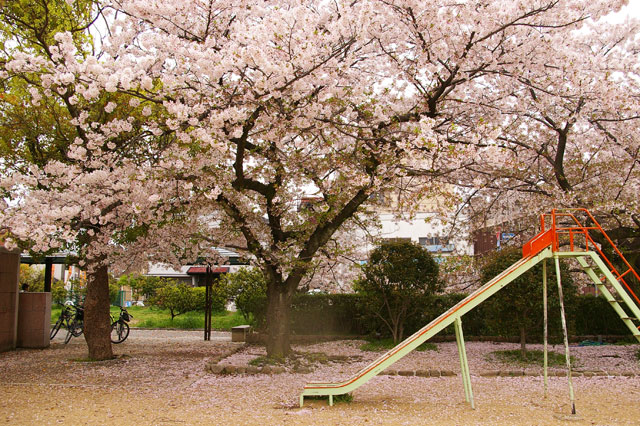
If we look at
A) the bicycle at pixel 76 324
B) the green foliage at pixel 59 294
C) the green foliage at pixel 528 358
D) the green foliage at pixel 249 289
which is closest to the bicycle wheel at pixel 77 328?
the bicycle at pixel 76 324

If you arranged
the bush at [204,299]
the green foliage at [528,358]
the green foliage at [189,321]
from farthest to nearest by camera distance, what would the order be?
the bush at [204,299] < the green foliage at [189,321] < the green foliage at [528,358]

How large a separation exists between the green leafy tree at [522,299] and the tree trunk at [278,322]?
3738 mm

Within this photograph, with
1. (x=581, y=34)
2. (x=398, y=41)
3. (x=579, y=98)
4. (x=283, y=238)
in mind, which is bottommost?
(x=283, y=238)

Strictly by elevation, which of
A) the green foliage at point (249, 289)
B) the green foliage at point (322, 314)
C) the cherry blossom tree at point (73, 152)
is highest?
the cherry blossom tree at point (73, 152)

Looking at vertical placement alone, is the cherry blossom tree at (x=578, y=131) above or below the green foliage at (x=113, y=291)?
above

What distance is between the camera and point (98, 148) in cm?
767

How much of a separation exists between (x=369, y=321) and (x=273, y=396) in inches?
223

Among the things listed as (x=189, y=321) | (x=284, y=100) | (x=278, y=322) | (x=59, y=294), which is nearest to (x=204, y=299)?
(x=189, y=321)

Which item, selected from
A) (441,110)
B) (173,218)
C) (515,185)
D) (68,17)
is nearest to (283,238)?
(173,218)

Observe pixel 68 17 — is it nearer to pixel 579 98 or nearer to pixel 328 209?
pixel 328 209

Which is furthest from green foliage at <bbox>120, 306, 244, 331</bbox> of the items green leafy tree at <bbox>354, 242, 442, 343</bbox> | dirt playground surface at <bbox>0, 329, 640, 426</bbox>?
dirt playground surface at <bbox>0, 329, 640, 426</bbox>

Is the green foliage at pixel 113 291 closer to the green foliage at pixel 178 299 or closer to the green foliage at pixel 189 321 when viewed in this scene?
the green foliage at pixel 189 321

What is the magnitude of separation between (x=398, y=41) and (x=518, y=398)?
5.32 metres

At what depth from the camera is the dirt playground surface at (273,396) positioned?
5.64 metres
